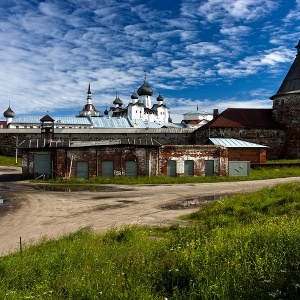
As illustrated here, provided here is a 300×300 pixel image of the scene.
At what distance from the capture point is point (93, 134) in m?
34.8

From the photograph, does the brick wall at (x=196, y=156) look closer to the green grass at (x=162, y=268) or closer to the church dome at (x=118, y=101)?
the green grass at (x=162, y=268)

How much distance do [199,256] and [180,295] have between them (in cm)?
91

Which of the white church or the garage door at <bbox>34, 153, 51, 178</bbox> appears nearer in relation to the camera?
the garage door at <bbox>34, 153, 51, 178</bbox>

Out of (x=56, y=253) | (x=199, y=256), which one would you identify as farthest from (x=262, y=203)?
(x=56, y=253)

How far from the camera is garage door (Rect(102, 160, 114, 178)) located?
73.1 ft

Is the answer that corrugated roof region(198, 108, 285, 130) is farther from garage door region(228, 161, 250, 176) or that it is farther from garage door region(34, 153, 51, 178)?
garage door region(34, 153, 51, 178)

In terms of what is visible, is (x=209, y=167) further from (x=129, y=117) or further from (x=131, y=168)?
(x=129, y=117)

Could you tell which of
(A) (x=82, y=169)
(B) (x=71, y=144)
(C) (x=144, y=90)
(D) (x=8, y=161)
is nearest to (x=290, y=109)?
(A) (x=82, y=169)

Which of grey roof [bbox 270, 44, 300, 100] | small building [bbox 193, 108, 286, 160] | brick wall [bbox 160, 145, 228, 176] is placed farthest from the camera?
grey roof [bbox 270, 44, 300, 100]

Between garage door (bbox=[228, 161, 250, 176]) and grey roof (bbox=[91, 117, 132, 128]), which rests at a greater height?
grey roof (bbox=[91, 117, 132, 128])

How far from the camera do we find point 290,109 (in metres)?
34.6

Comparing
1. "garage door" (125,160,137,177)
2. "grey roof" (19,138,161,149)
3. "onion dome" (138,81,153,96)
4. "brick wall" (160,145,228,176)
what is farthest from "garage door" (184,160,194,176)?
"onion dome" (138,81,153,96)

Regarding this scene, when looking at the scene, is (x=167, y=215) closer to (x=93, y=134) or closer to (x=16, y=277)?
(x=16, y=277)

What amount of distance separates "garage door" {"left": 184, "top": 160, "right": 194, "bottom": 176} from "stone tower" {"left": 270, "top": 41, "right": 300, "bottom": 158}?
1638cm
